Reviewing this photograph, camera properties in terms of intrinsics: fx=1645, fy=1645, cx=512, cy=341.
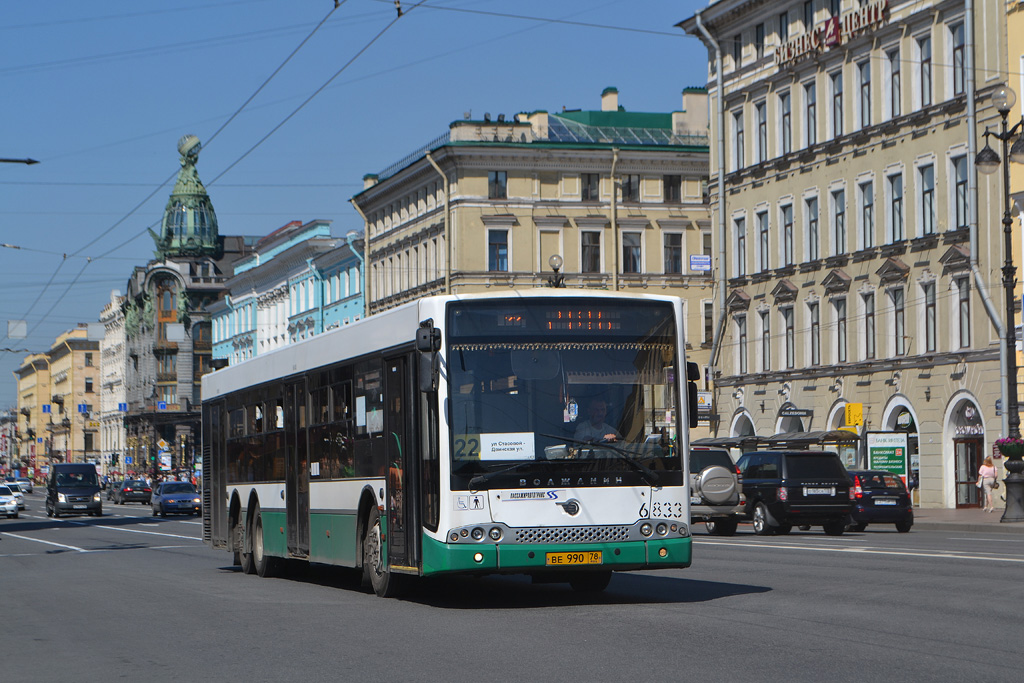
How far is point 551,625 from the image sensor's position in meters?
13.0

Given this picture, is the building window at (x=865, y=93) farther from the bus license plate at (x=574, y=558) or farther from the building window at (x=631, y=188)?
the bus license plate at (x=574, y=558)

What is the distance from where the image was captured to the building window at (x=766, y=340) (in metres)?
58.0

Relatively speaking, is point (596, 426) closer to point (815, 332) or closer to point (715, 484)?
point (715, 484)

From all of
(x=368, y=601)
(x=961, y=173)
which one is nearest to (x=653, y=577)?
(x=368, y=601)

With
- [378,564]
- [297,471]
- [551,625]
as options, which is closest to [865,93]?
[297,471]

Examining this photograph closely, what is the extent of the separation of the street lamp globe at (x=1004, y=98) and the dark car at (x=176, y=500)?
33762 mm

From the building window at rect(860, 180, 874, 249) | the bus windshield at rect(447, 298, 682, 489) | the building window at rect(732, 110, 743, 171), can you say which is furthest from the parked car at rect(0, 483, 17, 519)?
the bus windshield at rect(447, 298, 682, 489)

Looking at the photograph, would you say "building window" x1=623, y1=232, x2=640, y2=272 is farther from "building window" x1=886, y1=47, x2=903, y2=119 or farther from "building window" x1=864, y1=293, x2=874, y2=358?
"building window" x1=886, y1=47, x2=903, y2=119

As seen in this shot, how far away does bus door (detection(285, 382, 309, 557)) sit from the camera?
61.5 ft

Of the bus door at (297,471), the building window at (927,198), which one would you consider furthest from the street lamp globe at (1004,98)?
the bus door at (297,471)

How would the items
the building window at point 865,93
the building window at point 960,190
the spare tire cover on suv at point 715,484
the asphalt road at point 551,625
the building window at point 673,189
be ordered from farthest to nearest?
1. the building window at point 673,189
2. the building window at point 865,93
3. the building window at point 960,190
4. the spare tire cover on suv at point 715,484
5. the asphalt road at point 551,625

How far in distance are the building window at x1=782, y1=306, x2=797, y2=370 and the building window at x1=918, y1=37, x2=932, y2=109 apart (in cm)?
1005

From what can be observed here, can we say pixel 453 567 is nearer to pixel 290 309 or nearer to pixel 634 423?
pixel 634 423

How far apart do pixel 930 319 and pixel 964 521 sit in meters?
12.5
